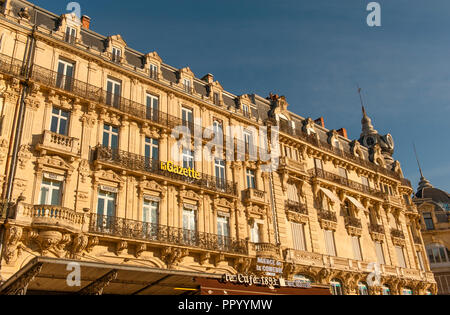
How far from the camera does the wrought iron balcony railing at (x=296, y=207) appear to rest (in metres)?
27.4

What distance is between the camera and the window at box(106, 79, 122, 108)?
21.5m

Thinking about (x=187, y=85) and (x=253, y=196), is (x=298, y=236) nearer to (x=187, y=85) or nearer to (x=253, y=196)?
(x=253, y=196)

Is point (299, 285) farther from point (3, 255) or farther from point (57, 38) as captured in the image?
point (57, 38)

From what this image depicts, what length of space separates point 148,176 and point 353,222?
689 inches

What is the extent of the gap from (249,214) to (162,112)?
7924 millimetres

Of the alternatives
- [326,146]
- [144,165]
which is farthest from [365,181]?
[144,165]

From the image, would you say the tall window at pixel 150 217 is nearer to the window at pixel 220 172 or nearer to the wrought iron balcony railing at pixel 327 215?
the window at pixel 220 172

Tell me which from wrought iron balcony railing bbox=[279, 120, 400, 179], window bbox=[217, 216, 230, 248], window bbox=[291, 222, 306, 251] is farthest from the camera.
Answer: wrought iron balcony railing bbox=[279, 120, 400, 179]

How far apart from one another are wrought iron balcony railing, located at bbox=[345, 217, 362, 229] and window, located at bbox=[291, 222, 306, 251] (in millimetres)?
5054

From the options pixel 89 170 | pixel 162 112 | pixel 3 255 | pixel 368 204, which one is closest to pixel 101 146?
pixel 89 170

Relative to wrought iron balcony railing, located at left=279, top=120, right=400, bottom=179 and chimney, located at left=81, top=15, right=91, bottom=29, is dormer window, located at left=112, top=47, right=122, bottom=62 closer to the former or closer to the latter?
chimney, located at left=81, top=15, right=91, bottom=29

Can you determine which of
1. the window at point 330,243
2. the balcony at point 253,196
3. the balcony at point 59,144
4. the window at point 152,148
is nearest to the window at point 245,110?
the balcony at point 253,196

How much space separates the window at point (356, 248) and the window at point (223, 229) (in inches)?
465

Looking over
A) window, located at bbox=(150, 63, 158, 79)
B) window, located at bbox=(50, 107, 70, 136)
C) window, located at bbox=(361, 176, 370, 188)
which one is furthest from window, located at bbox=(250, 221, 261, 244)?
window, located at bbox=(361, 176, 370, 188)
